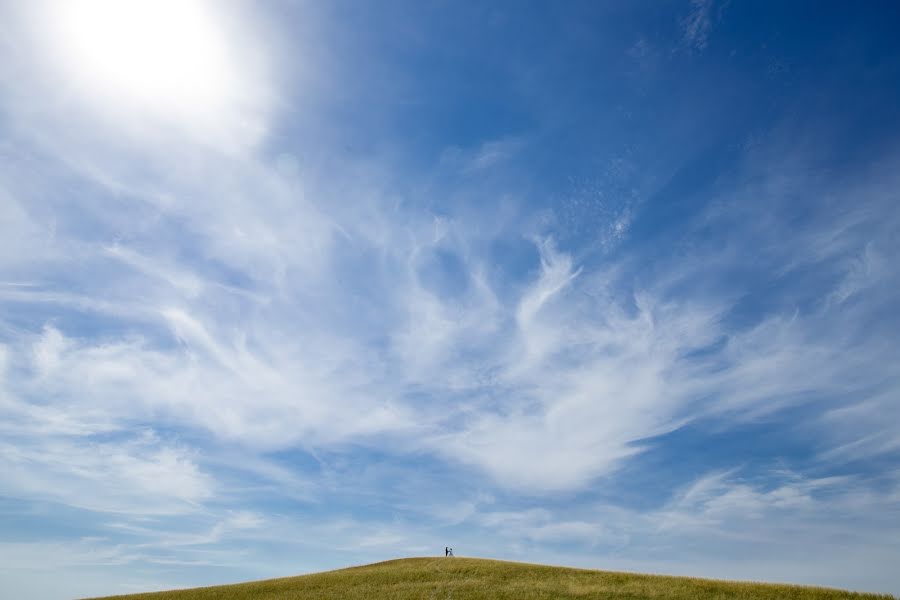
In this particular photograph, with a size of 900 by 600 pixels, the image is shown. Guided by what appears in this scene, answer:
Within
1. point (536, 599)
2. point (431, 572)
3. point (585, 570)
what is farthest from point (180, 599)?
point (585, 570)

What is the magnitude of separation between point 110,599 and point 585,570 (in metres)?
47.0

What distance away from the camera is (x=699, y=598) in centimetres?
3981

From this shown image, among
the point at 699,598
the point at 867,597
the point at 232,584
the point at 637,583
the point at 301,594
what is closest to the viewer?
the point at 867,597

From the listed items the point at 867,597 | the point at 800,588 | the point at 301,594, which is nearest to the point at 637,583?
the point at 800,588

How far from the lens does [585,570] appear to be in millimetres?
51969

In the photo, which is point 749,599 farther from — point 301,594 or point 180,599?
point 180,599

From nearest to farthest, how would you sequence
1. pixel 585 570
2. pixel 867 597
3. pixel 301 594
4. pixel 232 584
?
1. pixel 867 597
2. pixel 301 594
3. pixel 585 570
4. pixel 232 584

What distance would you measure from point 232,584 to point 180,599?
8067 millimetres

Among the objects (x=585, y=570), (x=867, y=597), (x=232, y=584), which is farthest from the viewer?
(x=232, y=584)

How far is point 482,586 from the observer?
4631 centimetres

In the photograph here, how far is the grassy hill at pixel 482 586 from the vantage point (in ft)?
135

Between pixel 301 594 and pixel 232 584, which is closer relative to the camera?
pixel 301 594

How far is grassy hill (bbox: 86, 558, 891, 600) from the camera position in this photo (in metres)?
41.2

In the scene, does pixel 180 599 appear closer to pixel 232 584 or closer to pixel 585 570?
pixel 232 584
